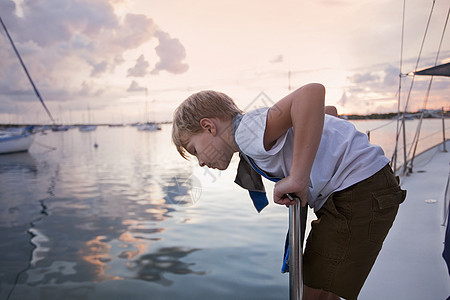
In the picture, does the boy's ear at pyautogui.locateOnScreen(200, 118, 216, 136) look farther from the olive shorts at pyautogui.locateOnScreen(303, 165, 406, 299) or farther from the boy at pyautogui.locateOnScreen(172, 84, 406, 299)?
the olive shorts at pyautogui.locateOnScreen(303, 165, 406, 299)

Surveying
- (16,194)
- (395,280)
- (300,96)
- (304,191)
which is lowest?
(16,194)

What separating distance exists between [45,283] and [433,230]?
3.70 m

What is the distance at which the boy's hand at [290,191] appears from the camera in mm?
1076

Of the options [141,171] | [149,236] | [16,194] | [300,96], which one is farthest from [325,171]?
[141,171]

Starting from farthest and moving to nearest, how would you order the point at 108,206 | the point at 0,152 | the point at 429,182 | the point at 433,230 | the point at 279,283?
the point at 0,152 < the point at 108,206 < the point at 429,182 < the point at 279,283 < the point at 433,230

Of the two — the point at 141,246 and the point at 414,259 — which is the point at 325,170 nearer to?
the point at 414,259

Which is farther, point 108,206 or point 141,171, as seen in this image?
point 141,171

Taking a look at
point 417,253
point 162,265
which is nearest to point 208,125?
point 417,253

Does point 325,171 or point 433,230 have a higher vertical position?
point 325,171

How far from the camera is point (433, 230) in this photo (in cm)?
294

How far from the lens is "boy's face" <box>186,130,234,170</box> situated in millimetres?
1286

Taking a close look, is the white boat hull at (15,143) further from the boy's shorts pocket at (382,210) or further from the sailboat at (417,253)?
the boy's shorts pocket at (382,210)

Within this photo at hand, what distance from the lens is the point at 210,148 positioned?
Result: 131cm

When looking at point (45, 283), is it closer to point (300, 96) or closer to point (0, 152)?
point (300, 96)
